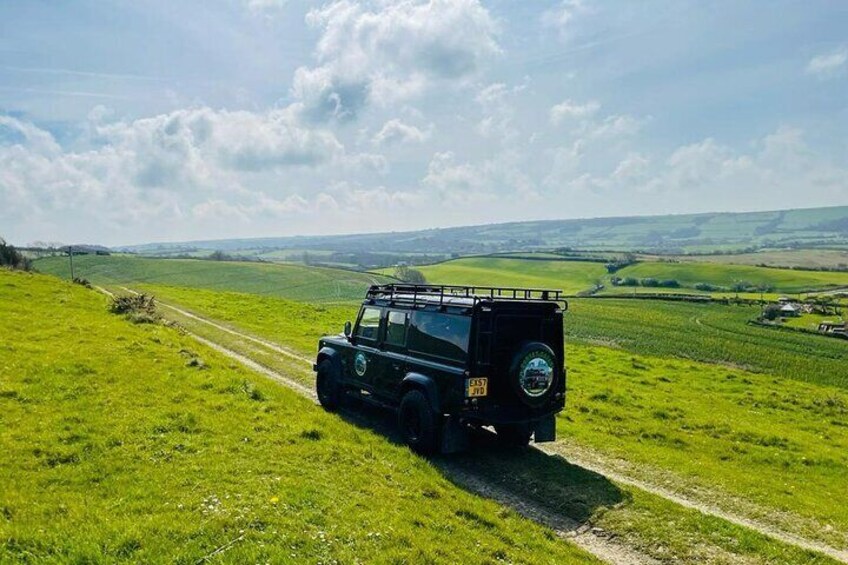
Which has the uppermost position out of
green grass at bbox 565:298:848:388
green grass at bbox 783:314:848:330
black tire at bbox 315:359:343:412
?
black tire at bbox 315:359:343:412

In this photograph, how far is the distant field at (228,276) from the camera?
10238 centimetres

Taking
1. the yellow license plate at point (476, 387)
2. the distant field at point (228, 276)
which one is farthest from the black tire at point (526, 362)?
the distant field at point (228, 276)

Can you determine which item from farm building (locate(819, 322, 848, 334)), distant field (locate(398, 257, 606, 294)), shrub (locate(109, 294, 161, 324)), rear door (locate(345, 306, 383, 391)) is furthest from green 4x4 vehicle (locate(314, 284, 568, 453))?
distant field (locate(398, 257, 606, 294))

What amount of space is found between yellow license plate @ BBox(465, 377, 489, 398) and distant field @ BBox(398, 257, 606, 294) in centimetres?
11202

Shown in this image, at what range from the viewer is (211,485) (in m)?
9.38

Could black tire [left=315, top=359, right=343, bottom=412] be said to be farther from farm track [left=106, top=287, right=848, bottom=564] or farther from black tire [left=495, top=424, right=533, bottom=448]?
black tire [left=495, top=424, right=533, bottom=448]

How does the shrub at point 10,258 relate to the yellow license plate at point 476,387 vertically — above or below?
above

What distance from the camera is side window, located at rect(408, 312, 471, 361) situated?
12344 millimetres

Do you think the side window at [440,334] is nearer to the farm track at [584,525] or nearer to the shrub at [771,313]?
the farm track at [584,525]

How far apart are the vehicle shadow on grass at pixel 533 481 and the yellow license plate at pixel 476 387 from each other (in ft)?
5.72

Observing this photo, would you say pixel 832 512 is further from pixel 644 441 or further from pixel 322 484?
pixel 322 484

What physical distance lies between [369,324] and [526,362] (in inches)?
205

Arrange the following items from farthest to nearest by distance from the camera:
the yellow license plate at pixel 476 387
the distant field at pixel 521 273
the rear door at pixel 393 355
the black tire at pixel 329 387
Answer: the distant field at pixel 521 273 < the black tire at pixel 329 387 < the rear door at pixel 393 355 < the yellow license plate at pixel 476 387

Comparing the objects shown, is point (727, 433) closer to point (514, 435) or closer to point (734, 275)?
point (514, 435)
